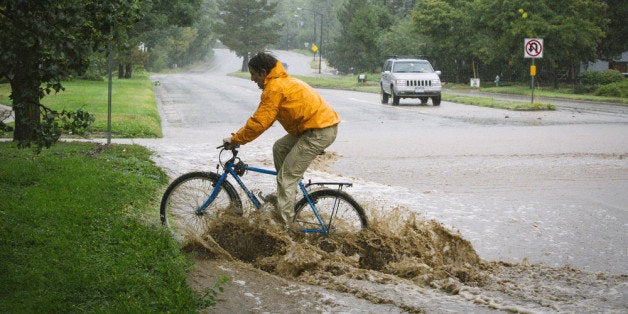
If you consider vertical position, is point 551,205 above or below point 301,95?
below

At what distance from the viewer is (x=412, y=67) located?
101 feet

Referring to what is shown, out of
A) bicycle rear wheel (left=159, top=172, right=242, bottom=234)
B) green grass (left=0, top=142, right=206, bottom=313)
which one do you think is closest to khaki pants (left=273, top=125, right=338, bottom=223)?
bicycle rear wheel (left=159, top=172, right=242, bottom=234)

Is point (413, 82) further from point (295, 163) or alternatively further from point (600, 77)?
point (295, 163)

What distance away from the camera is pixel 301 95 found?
259 inches

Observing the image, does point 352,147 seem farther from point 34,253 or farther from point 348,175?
point 34,253

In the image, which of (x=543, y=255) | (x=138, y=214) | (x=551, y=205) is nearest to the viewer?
(x=543, y=255)

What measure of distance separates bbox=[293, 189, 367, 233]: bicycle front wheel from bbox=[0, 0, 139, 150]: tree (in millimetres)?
2372

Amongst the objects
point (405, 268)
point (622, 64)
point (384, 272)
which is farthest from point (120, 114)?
point (622, 64)

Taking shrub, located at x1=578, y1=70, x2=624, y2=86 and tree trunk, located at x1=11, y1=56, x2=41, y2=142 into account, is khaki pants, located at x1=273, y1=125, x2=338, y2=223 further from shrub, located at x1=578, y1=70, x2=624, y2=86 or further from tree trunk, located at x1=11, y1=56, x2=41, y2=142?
shrub, located at x1=578, y1=70, x2=624, y2=86

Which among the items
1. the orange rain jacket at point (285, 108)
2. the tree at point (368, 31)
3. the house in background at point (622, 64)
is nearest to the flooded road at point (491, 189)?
the orange rain jacket at point (285, 108)

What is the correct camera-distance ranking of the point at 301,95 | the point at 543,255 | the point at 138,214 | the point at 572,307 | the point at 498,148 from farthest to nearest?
the point at 498,148 → the point at 138,214 → the point at 543,255 → the point at 301,95 → the point at 572,307

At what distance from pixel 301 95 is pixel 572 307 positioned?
108 inches

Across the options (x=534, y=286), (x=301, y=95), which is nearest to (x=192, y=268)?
(x=301, y=95)

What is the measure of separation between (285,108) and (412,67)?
24708mm
